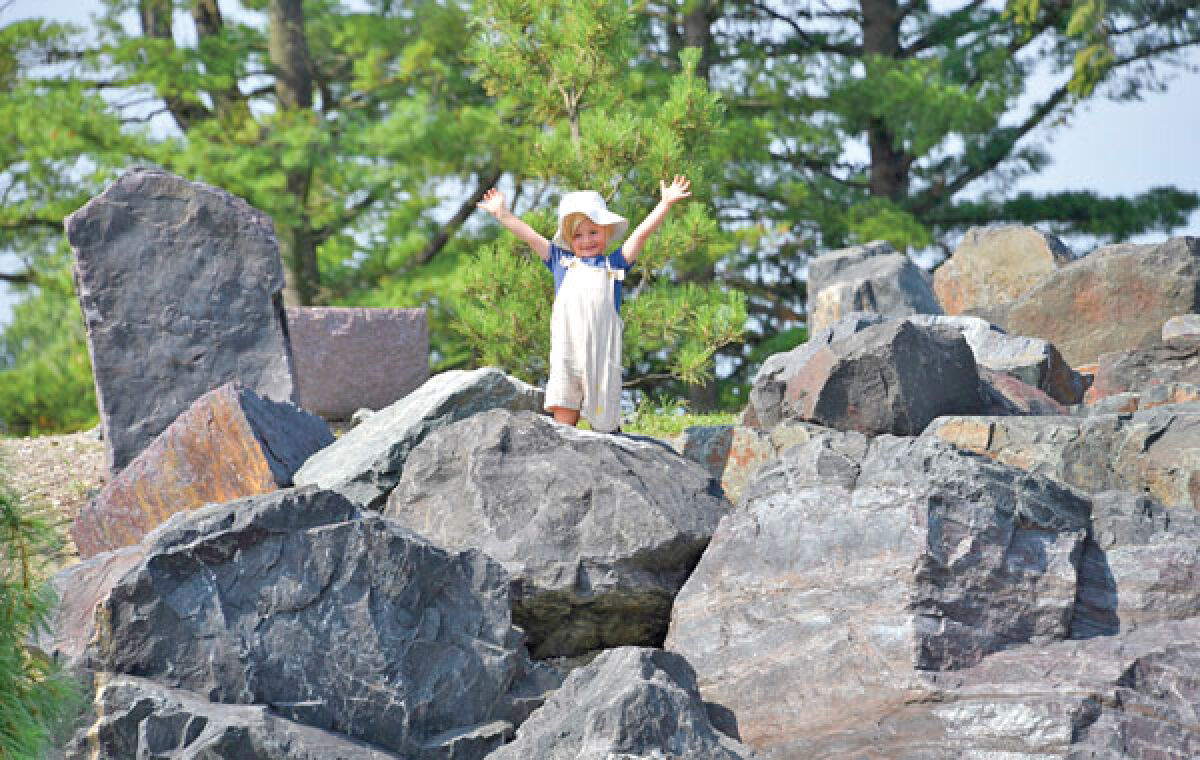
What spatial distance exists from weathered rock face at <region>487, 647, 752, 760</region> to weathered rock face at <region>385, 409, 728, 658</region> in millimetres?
1018

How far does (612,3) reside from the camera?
9.64 m

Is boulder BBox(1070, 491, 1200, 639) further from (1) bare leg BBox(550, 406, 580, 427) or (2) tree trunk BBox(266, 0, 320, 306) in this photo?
(2) tree trunk BBox(266, 0, 320, 306)

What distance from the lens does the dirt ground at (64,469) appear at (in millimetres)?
7625

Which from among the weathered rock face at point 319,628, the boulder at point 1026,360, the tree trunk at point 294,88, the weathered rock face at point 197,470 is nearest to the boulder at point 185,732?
the weathered rock face at point 319,628

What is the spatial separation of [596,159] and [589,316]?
150 inches

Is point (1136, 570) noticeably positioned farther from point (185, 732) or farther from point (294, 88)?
point (294, 88)

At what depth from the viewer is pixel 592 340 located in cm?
590

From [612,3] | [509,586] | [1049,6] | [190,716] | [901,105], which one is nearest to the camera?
[190,716]

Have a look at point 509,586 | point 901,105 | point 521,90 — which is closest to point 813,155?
point 901,105

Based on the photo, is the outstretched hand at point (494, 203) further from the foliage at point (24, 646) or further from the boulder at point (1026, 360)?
the foliage at point (24, 646)

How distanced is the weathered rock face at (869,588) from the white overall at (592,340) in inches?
56.7

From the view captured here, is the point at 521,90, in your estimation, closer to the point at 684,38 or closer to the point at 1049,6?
the point at 684,38

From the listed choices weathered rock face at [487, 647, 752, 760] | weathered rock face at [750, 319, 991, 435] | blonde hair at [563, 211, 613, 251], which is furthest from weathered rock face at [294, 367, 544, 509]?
weathered rock face at [487, 647, 752, 760]

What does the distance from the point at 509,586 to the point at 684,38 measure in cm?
1210
